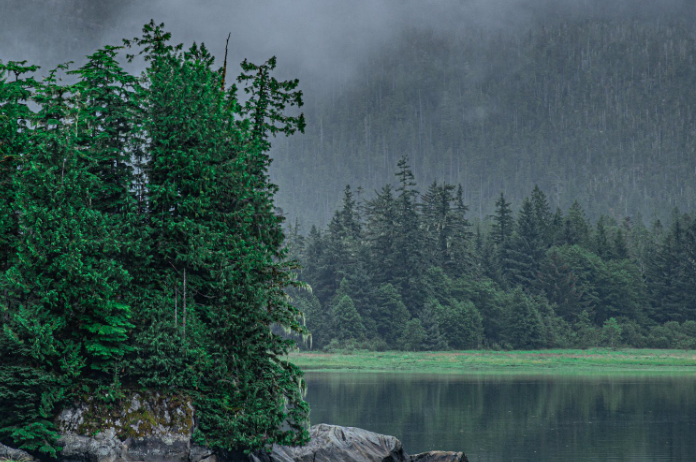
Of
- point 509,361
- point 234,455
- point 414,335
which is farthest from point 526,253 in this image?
point 234,455

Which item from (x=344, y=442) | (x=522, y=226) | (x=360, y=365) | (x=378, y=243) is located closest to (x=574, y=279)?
(x=522, y=226)

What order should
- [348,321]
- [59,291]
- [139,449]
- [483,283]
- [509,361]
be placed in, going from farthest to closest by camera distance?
[483,283]
[348,321]
[509,361]
[139,449]
[59,291]

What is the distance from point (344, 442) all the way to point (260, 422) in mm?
5211

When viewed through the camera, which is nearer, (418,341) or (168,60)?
(168,60)

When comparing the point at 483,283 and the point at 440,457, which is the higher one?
the point at 483,283

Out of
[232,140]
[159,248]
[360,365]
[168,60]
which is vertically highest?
[168,60]

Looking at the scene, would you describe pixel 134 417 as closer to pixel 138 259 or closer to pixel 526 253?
pixel 138 259

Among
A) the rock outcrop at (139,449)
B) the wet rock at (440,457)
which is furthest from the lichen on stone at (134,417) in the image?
the wet rock at (440,457)

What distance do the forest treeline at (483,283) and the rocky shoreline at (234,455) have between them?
86.9 m

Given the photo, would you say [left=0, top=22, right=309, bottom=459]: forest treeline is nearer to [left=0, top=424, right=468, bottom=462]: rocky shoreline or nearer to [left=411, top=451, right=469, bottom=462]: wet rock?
[left=0, top=424, right=468, bottom=462]: rocky shoreline

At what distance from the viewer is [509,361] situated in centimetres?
10756

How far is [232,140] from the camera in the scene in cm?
3045

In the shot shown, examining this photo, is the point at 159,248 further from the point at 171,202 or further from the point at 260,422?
the point at 260,422

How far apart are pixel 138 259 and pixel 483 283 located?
349ft
